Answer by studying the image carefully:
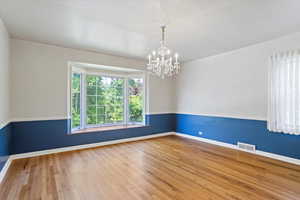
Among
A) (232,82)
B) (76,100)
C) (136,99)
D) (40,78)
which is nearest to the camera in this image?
(40,78)

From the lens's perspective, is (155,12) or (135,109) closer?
(155,12)

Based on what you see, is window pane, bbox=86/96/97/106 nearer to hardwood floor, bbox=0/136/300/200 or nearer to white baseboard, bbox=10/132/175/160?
white baseboard, bbox=10/132/175/160

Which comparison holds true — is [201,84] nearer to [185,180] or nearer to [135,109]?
[135,109]

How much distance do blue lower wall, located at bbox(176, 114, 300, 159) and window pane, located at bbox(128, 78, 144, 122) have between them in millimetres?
1603

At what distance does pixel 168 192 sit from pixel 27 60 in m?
4.09

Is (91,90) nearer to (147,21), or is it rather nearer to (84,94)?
(84,94)

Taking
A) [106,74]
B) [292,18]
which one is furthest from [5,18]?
[292,18]

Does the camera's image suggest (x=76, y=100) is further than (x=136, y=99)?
No

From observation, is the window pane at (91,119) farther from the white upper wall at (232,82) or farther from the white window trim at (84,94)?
the white upper wall at (232,82)

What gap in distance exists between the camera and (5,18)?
2.68m

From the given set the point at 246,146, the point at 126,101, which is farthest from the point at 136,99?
the point at 246,146

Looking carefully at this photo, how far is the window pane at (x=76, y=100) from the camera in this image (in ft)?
15.3

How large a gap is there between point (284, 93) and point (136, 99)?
419 cm

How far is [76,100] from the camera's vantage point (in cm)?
474
